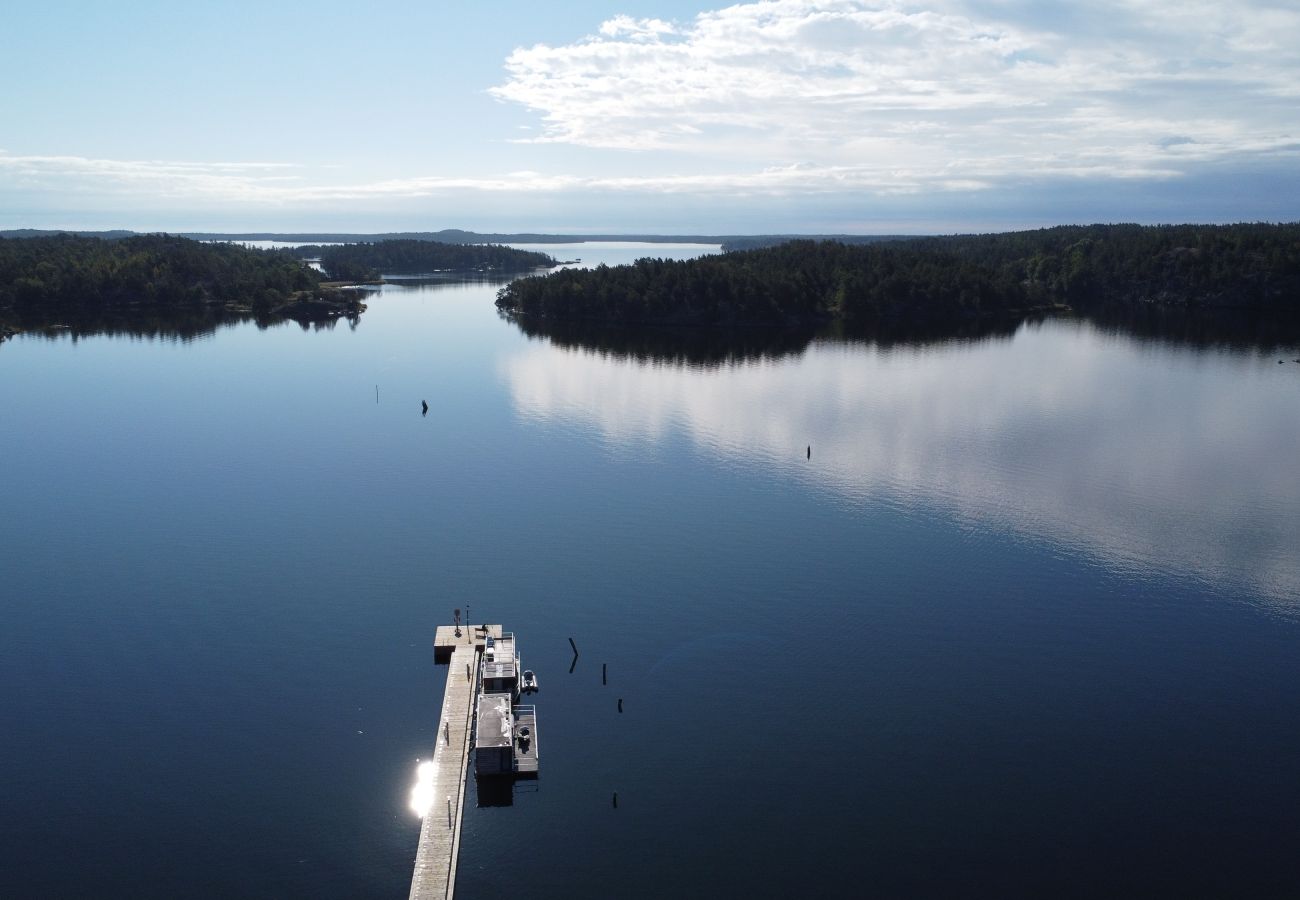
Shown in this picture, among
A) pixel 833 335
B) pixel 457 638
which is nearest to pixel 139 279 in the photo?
pixel 833 335

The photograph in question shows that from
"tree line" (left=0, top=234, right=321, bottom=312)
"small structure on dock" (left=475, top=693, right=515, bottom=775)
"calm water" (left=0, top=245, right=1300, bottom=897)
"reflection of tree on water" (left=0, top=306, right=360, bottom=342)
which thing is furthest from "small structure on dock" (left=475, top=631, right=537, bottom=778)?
"tree line" (left=0, top=234, right=321, bottom=312)

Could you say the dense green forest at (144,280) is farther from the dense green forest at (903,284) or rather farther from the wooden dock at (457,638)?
the wooden dock at (457,638)

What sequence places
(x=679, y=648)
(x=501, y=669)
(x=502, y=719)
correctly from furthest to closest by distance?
(x=679, y=648)
(x=501, y=669)
(x=502, y=719)

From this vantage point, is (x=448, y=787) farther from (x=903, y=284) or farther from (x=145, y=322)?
(x=145, y=322)

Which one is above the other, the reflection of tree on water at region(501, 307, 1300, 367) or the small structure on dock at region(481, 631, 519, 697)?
the reflection of tree on water at region(501, 307, 1300, 367)

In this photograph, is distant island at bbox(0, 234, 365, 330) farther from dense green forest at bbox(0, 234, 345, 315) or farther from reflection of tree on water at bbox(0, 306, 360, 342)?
reflection of tree on water at bbox(0, 306, 360, 342)

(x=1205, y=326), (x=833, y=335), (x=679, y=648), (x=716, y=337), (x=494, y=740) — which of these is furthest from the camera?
(x=1205, y=326)

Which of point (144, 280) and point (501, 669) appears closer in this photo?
point (501, 669)
